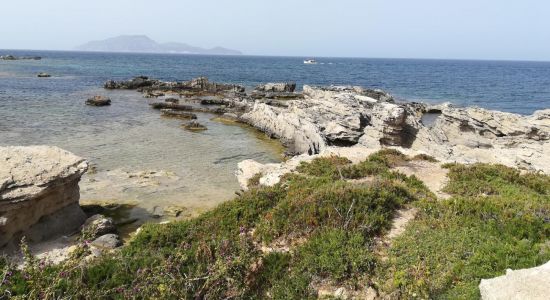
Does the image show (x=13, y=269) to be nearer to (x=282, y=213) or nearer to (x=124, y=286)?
(x=124, y=286)

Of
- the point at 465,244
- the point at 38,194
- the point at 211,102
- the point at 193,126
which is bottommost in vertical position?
the point at 193,126

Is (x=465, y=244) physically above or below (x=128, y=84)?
below

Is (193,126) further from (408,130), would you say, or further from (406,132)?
(408,130)

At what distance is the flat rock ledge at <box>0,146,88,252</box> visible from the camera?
1364cm

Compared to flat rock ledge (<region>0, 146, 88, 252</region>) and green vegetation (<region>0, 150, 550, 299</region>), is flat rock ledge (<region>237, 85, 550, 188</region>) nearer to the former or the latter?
green vegetation (<region>0, 150, 550, 299</region>)

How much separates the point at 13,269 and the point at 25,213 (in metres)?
6.07

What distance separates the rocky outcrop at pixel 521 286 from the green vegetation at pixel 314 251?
68cm

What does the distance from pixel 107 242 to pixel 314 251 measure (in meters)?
8.11

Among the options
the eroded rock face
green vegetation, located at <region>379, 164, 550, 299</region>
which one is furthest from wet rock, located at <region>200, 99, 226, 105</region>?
green vegetation, located at <region>379, 164, 550, 299</region>

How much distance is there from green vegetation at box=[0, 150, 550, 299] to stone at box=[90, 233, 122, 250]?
230cm

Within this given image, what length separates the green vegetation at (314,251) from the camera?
8.41 m

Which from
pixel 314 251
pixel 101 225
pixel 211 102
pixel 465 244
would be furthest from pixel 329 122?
pixel 211 102

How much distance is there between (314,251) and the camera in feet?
33.1

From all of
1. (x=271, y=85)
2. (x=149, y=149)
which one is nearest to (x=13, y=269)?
(x=149, y=149)
